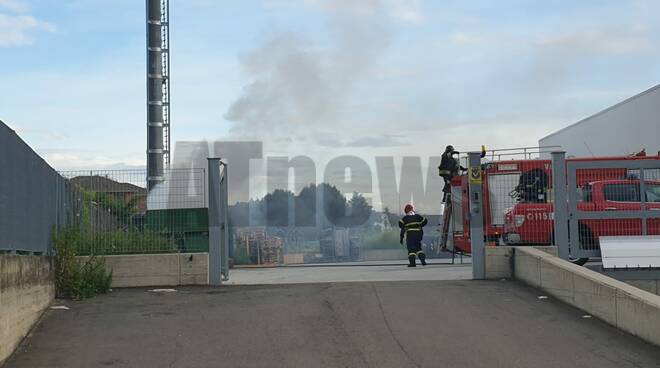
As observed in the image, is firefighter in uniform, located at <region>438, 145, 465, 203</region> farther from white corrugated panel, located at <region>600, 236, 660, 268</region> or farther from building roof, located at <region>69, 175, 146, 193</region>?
building roof, located at <region>69, 175, 146, 193</region>

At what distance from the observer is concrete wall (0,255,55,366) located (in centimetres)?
819

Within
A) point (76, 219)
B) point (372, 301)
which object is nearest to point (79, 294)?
point (76, 219)

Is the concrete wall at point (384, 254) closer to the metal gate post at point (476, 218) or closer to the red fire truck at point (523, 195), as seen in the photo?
the red fire truck at point (523, 195)

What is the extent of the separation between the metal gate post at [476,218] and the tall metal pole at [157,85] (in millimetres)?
19767

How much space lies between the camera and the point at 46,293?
11.3 meters

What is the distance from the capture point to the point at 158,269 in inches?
551

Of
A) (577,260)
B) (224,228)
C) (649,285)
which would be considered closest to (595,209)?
(577,260)

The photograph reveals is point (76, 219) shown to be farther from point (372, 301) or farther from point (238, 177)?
point (238, 177)

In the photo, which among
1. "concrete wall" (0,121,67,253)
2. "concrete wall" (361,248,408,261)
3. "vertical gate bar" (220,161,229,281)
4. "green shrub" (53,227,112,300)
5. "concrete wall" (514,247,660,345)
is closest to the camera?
"concrete wall" (0,121,67,253)

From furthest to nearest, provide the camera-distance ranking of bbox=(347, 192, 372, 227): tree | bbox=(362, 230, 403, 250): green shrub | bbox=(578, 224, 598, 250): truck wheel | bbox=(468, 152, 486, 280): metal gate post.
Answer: bbox=(362, 230, 403, 250): green shrub < bbox=(347, 192, 372, 227): tree < bbox=(468, 152, 486, 280): metal gate post < bbox=(578, 224, 598, 250): truck wheel

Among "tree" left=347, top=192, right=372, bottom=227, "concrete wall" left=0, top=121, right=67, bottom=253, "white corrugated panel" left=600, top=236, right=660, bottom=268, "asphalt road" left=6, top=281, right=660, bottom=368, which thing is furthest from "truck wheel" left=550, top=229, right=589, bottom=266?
"tree" left=347, top=192, right=372, bottom=227

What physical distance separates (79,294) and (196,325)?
3.23m

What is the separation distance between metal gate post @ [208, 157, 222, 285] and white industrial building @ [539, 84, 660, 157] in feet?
42.9

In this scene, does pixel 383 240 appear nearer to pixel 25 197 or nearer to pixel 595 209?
pixel 595 209
